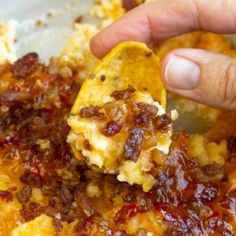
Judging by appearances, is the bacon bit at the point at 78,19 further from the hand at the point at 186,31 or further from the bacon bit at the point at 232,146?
the bacon bit at the point at 232,146

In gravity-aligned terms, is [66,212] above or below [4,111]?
below

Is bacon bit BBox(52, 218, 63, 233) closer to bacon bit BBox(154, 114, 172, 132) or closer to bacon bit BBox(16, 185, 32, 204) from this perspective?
bacon bit BBox(16, 185, 32, 204)

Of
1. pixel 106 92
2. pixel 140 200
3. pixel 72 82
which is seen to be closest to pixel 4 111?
pixel 72 82

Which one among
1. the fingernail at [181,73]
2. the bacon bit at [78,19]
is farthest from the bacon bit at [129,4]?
the fingernail at [181,73]

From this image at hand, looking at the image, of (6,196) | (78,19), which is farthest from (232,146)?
(78,19)

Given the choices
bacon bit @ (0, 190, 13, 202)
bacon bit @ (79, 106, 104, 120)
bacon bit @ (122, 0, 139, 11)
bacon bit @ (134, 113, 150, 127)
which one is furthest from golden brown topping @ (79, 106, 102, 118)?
bacon bit @ (122, 0, 139, 11)

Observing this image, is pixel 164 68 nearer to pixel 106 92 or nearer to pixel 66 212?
pixel 106 92
